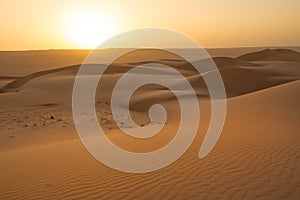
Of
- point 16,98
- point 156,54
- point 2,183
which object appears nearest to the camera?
point 2,183

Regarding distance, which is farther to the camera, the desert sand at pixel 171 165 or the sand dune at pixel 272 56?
the sand dune at pixel 272 56

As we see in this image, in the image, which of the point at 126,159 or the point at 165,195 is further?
the point at 126,159

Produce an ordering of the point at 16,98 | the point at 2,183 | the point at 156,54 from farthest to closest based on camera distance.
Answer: the point at 156,54 → the point at 16,98 → the point at 2,183

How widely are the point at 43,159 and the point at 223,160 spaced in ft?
12.9

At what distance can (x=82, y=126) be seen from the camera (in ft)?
41.0

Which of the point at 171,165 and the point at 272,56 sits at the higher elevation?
the point at 272,56

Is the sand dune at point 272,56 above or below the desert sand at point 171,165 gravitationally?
above

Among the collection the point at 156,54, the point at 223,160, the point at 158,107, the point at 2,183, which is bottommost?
the point at 223,160

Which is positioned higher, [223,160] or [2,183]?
[2,183]

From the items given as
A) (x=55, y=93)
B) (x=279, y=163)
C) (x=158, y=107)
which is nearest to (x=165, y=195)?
(x=279, y=163)

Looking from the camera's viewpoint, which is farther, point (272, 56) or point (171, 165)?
point (272, 56)

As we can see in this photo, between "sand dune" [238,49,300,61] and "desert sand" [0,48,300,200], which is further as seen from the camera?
"sand dune" [238,49,300,61]

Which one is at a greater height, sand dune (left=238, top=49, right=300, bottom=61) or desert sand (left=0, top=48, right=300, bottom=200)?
sand dune (left=238, top=49, right=300, bottom=61)

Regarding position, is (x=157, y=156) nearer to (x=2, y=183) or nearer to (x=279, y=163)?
(x=279, y=163)
